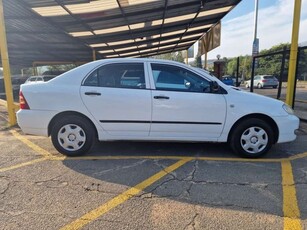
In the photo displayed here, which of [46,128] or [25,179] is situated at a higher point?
[46,128]

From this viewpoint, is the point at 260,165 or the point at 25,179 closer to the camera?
the point at 25,179

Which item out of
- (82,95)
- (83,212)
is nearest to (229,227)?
(83,212)

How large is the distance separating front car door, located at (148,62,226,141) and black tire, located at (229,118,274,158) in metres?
0.31

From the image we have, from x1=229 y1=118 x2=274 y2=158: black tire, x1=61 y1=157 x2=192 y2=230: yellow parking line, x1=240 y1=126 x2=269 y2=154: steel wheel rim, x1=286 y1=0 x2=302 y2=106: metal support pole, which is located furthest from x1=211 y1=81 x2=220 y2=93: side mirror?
x1=286 y1=0 x2=302 y2=106: metal support pole

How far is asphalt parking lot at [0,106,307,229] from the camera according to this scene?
279cm

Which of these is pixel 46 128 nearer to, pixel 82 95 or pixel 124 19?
pixel 82 95

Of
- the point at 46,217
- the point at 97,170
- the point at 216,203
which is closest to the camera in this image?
the point at 46,217

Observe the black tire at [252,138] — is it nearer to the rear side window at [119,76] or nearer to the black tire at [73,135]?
the rear side window at [119,76]

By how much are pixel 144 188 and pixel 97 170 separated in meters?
0.98

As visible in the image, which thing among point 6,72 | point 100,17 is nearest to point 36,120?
point 6,72

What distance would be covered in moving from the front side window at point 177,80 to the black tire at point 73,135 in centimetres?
143

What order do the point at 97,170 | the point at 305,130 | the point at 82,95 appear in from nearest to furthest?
the point at 97,170 < the point at 82,95 < the point at 305,130

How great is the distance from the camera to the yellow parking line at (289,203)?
8.87 feet

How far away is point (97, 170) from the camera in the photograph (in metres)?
4.11
